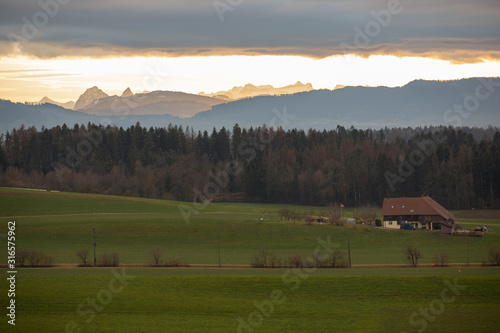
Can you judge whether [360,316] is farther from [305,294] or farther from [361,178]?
[361,178]

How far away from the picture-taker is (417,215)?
79500 millimetres

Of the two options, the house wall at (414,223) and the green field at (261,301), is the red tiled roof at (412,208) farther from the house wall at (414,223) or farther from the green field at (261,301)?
the green field at (261,301)

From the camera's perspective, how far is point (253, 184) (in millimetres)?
126688

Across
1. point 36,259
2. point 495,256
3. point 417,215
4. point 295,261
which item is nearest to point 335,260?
point 295,261

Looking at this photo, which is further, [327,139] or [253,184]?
[327,139]

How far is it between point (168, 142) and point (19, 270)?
106569mm

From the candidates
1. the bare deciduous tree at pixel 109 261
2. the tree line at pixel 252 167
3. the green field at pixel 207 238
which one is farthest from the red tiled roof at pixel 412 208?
the bare deciduous tree at pixel 109 261

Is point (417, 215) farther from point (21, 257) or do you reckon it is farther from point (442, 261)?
point (21, 257)

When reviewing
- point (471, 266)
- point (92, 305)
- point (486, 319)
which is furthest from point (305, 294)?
point (471, 266)

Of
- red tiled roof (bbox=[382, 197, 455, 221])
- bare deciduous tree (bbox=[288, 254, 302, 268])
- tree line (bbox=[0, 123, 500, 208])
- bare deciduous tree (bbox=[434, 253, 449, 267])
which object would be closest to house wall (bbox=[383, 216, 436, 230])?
red tiled roof (bbox=[382, 197, 455, 221])

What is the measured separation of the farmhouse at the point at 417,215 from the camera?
78.8 m

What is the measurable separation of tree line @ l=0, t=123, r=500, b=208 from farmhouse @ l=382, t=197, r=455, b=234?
32.0m

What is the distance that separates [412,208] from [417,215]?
1.39 metres

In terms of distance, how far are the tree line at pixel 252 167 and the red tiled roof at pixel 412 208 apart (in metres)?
31.2
